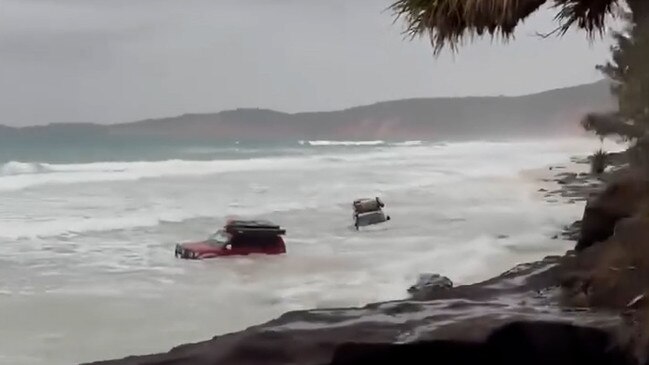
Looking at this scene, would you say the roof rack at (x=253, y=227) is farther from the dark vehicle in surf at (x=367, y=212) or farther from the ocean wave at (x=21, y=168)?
the ocean wave at (x=21, y=168)

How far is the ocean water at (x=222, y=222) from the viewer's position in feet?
Answer: 6.08

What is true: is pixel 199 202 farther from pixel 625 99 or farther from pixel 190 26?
pixel 625 99

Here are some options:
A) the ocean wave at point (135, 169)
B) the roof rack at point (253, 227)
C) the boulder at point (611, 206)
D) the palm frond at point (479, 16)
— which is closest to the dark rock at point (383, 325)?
the boulder at point (611, 206)

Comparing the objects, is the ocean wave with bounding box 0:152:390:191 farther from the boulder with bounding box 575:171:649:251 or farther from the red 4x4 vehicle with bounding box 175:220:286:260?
the boulder with bounding box 575:171:649:251

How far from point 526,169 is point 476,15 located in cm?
70

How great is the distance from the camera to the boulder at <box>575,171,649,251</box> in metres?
1.56

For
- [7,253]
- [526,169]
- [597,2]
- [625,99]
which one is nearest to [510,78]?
[526,169]

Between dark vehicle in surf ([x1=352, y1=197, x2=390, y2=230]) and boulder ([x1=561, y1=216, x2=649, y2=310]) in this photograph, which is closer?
boulder ([x1=561, y1=216, x2=649, y2=310])

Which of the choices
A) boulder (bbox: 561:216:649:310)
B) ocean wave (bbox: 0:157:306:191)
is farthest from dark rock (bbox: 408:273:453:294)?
ocean wave (bbox: 0:157:306:191)

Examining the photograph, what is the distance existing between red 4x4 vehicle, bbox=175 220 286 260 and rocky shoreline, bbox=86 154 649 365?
21 cm

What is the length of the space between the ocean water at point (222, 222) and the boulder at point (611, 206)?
128 millimetres

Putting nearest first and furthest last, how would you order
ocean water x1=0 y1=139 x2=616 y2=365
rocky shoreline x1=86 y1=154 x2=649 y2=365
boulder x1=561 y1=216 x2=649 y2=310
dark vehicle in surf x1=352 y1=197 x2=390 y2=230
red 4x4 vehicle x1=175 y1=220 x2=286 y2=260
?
boulder x1=561 y1=216 x2=649 y2=310 < rocky shoreline x1=86 y1=154 x2=649 y2=365 < ocean water x1=0 y1=139 x2=616 y2=365 < red 4x4 vehicle x1=175 y1=220 x2=286 y2=260 < dark vehicle in surf x1=352 y1=197 x2=390 y2=230

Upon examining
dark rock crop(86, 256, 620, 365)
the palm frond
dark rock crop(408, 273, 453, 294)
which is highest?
the palm frond

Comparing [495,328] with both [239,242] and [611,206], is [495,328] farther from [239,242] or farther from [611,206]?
[239,242]
